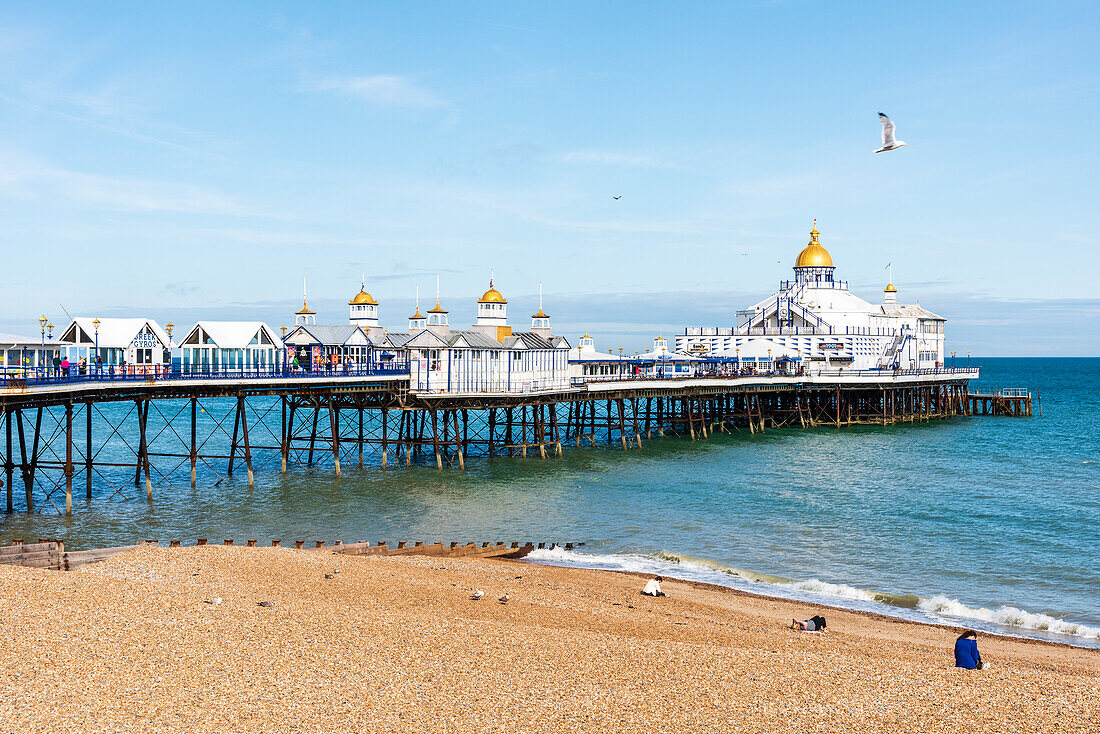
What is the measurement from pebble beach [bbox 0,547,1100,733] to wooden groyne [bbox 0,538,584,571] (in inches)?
31.1

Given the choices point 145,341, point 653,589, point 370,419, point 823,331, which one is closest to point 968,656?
point 653,589

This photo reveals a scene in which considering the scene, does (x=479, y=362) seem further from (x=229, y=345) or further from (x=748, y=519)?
(x=748, y=519)

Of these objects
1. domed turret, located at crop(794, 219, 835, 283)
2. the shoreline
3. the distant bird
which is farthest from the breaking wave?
domed turret, located at crop(794, 219, 835, 283)

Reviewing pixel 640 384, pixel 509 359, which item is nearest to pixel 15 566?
pixel 509 359

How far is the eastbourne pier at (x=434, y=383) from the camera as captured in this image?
33.5m

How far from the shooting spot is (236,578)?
62.1ft

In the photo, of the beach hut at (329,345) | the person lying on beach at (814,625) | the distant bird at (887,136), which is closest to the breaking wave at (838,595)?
the person lying on beach at (814,625)

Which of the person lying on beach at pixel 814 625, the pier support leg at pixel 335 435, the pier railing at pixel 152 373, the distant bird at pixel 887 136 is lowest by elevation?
the person lying on beach at pixel 814 625

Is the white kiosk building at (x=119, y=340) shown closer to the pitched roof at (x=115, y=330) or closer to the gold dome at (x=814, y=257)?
the pitched roof at (x=115, y=330)

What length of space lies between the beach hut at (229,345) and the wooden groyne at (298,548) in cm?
1388

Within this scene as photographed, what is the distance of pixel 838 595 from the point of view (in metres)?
22.1

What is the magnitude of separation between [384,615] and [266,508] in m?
16.8

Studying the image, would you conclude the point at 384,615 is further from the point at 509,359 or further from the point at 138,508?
the point at 509,359

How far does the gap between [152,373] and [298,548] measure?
1291 centimetres
